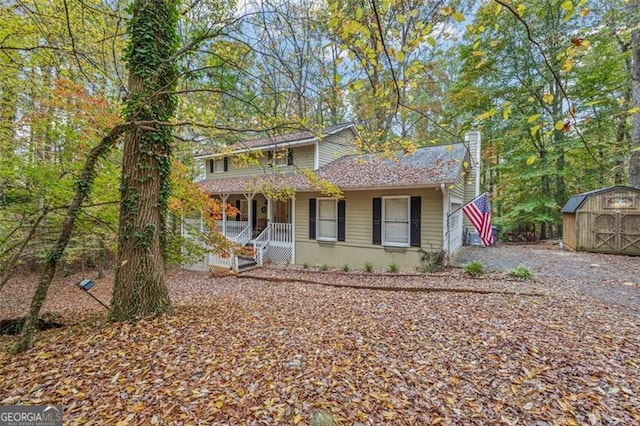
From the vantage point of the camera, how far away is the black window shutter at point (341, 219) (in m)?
10.6

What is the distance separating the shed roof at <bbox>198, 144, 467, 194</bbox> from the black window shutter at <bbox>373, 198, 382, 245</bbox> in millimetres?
795

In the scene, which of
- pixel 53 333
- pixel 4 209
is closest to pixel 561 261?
pixel 53 333

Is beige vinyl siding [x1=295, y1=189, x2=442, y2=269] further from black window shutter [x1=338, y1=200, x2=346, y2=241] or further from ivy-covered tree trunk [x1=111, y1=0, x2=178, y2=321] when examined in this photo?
ivy-covered tree trunk [x1=111, y1=0, x2=178, y2=321]

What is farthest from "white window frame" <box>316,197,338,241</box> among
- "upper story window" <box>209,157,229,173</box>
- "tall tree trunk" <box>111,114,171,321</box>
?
"tall tree trunk" <box>111,114,171,321</box>

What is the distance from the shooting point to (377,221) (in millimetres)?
9836

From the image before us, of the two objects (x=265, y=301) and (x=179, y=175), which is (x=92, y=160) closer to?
(x=179, y=175)

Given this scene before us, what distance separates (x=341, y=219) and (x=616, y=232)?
32.6 ft

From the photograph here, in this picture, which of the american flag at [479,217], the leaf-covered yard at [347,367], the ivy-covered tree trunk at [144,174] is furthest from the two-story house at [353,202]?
the leaf-covered yard at [347,367]

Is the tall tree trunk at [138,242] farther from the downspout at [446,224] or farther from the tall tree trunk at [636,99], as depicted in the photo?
the tall tree trunk at [636,99]

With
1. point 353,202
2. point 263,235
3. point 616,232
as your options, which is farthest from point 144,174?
point 616,232

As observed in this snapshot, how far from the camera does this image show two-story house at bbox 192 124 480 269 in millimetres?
8859

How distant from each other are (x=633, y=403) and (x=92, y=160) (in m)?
6.38

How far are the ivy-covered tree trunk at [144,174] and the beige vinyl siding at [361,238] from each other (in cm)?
696
